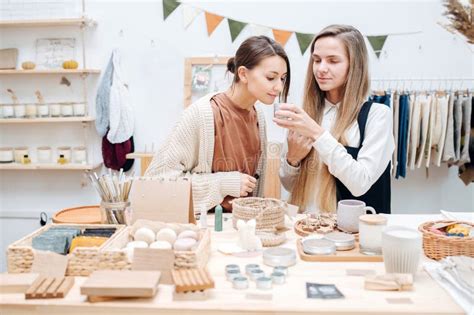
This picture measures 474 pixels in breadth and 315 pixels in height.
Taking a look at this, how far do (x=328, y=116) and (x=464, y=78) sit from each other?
2.47 meters

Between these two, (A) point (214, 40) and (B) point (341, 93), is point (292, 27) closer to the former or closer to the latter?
(A) point (214, 40)

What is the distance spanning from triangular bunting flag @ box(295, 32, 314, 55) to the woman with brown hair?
6.17 feet

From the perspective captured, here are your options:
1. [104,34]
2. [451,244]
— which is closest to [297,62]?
[104,34]

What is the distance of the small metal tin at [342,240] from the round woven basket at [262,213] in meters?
0.20

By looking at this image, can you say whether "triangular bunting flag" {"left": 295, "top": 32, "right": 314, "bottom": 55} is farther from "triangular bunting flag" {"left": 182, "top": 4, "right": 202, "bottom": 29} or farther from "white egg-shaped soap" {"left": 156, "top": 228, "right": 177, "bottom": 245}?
"white egg-shaped soap" {"left": 156, "top": 228, "right": 177, "bottom": 245}

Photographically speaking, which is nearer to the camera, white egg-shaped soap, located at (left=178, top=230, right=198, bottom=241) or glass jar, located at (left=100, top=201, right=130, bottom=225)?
white egg-shaped soap, located at (left=178, top=230, right=198, bottom=241)

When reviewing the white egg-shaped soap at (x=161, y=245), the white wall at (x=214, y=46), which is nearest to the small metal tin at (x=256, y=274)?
the white egg-shaped soap at (x=161, y=245)

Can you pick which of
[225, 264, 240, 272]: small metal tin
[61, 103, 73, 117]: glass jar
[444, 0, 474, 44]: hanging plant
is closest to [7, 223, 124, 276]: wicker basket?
[225, 264, 240, 272]: small metal tin

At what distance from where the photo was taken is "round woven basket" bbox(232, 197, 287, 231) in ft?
5.66

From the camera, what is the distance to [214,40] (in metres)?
4.11

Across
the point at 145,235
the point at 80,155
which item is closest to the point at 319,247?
the point at 145,235

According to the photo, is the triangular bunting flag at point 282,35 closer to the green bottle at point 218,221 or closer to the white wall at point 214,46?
the white wall at point 214,46

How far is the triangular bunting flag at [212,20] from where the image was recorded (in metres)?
4.09

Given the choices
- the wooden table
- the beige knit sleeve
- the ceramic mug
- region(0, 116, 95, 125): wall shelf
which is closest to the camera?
the wooden table
